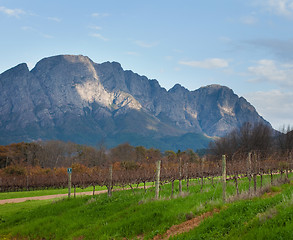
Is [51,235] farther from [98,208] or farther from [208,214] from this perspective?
[208,214]

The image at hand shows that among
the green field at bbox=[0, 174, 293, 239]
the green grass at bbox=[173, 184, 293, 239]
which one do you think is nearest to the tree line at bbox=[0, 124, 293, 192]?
the green field at bbox=[0, 174, 293, 239]

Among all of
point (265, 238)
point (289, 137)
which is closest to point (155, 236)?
point (265, 238)

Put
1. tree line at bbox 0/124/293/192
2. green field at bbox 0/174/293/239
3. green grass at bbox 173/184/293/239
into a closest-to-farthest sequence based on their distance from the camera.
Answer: green grass at bbox 173/184/293/239, green field at bbox 0/174/293/239, tree line at bbox 0/124/293/192

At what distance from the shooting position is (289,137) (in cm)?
7188

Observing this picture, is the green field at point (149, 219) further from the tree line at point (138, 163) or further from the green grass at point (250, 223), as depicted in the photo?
the tree line at point (138, 163)

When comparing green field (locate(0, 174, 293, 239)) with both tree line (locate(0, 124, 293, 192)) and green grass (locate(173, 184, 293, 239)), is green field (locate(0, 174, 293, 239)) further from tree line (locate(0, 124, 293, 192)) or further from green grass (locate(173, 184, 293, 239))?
tree line (locate(0, 124, 293, 192))

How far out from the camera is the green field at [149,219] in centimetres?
818

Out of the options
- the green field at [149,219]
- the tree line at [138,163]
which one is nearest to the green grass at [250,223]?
the green field at [149,219]

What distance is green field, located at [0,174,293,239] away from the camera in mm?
8180

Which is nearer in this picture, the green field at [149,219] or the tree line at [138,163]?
the green field at [149,219]

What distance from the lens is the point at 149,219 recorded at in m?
11.9

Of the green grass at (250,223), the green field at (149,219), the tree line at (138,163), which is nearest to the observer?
the green grass at (250,223)

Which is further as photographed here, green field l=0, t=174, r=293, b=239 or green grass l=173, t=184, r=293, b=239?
green field l=0, t=174, r=293, b=239

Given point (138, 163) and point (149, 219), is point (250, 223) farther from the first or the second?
point (138, 163)
